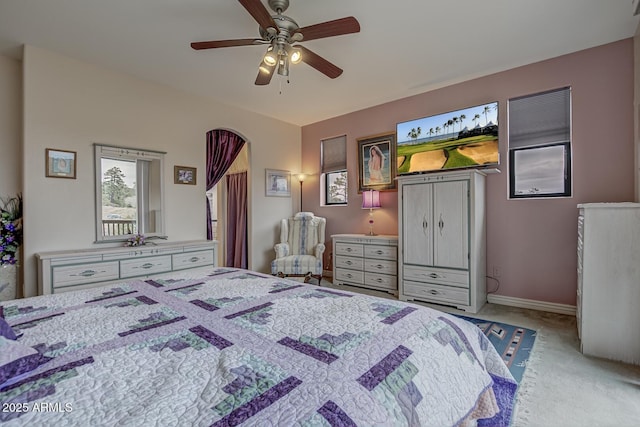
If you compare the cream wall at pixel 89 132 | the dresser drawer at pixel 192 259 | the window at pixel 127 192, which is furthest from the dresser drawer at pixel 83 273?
the dresser drawer at pixel 192 259

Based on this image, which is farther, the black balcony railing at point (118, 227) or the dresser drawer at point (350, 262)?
the dresser drawer at point (350, 262)

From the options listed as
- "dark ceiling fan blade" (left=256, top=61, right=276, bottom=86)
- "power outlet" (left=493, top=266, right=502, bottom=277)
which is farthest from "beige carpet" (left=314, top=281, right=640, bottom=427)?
"dark ceiling fan blade" (left=256, top=61, right=276, bottom=86)

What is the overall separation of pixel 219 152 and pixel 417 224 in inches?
126

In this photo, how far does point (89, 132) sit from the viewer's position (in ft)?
10.8

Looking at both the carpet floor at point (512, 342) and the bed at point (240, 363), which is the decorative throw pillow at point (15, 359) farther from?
the carpet floor at point (512, 342)

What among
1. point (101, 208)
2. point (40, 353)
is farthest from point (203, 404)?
point (101, 208)

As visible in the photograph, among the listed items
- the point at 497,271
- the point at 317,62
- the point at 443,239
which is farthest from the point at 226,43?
the point at 497,271

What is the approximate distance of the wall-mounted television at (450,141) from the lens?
363 centimetres

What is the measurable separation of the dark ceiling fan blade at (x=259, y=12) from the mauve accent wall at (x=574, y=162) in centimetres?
282

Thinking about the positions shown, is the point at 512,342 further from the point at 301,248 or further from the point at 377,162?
the point at 301,248

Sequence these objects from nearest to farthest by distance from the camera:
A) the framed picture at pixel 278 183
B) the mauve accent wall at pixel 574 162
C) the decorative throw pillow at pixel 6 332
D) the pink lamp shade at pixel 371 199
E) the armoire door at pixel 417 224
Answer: the decorative throw pillow at pixel 6 332 < the mauve accent wall at pixel 574 162 < the armoire door at pixel 417 224 < the pink lamp shade at pixel 371 199 < the framed picture at pixel 278 183

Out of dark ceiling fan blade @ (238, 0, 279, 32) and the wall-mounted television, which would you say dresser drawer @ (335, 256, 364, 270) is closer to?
the wall-mounted television

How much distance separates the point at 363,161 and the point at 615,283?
3.26 m

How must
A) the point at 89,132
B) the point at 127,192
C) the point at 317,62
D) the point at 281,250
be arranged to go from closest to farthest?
the point at 317,62 < the point at 89,132 < the point at 127,192 < the point at 281,250
